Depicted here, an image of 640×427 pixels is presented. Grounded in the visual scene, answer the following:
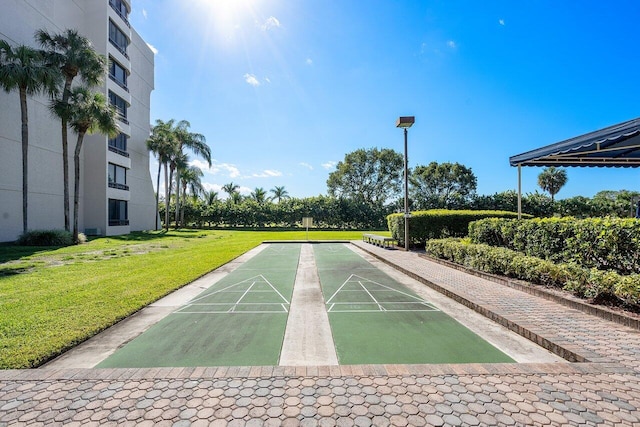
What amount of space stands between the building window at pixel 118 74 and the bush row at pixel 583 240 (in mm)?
28590

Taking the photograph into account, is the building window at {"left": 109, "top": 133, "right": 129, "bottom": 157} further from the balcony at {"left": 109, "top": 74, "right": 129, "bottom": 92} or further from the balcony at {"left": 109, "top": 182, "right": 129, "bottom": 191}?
the balcony at {"left": 109, "top": 74, "right": 129, "bottom": 92}

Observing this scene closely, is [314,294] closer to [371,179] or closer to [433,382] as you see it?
[433,382]

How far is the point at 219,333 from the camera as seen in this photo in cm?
415

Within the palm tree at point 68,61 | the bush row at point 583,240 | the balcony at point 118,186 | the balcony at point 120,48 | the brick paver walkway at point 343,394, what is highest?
the balcony at point 120,48

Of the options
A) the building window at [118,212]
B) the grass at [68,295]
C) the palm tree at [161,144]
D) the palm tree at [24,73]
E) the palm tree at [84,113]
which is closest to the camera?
the grass at [68,295]

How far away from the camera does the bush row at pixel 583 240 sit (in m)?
5.21

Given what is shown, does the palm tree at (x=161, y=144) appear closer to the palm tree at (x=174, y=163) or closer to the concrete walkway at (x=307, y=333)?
the palm tree at (x=174, y=163)

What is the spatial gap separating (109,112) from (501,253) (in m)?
20.5

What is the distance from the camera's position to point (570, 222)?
636cm

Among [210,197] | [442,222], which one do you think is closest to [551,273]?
[442,222]

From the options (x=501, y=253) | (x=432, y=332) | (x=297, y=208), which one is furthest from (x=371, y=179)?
(x=432, y=332)

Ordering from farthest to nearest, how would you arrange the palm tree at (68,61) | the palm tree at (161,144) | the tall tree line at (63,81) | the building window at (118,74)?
the palm tree at (161,144)
the building window at (118,74)
the palm tree at (68,61)
the tall tree line at (63,81)

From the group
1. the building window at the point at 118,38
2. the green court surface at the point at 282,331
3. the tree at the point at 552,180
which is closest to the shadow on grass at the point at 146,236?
the building window at the point at 118,38

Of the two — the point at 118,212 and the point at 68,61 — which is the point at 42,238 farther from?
the point at 68,61
